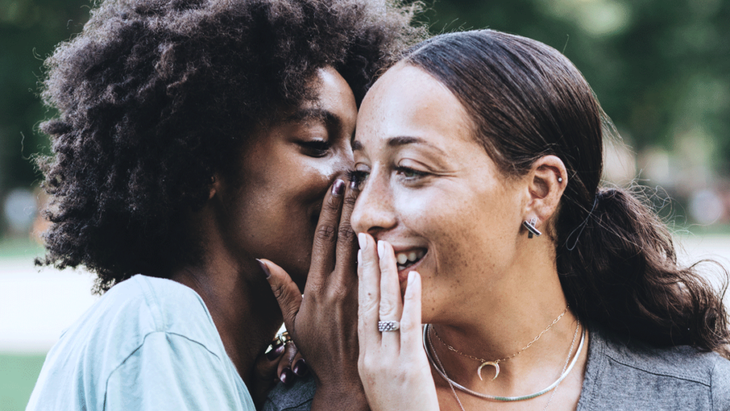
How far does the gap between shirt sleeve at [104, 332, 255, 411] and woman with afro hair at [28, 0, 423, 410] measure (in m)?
0.49

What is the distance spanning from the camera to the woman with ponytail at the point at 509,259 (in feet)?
8.57

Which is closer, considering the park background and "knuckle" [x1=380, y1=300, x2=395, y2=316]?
"knuckle" [x1=380, y1=300, x2=395, y2=316]

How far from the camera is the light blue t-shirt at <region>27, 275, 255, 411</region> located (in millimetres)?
2260

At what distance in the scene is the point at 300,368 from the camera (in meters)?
3.10

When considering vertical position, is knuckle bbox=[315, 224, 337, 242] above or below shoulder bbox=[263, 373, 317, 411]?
above

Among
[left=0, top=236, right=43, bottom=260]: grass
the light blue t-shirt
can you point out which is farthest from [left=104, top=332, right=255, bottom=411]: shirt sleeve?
[left=0, top=236, right=43, bottom=260]: grass

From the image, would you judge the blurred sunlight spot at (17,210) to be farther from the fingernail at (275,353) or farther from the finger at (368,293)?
the finger at (368,293)

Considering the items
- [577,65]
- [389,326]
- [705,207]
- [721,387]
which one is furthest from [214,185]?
[705,207]

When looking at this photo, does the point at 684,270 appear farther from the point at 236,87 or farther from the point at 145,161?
the point at 145,161

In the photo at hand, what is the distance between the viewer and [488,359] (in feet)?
9.67

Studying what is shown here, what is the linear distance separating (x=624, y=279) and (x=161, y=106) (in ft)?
7.44

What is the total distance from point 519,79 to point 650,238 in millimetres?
1047

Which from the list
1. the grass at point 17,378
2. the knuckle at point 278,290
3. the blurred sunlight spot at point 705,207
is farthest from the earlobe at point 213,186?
the blurred sunlight spot at point 705,207

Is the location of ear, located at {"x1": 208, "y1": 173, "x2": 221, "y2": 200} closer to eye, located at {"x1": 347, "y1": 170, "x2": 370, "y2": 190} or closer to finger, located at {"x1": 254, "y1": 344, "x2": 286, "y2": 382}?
eye, located at {"x1": 347, "y1": 170, "x2": 370, "y2": 190}
